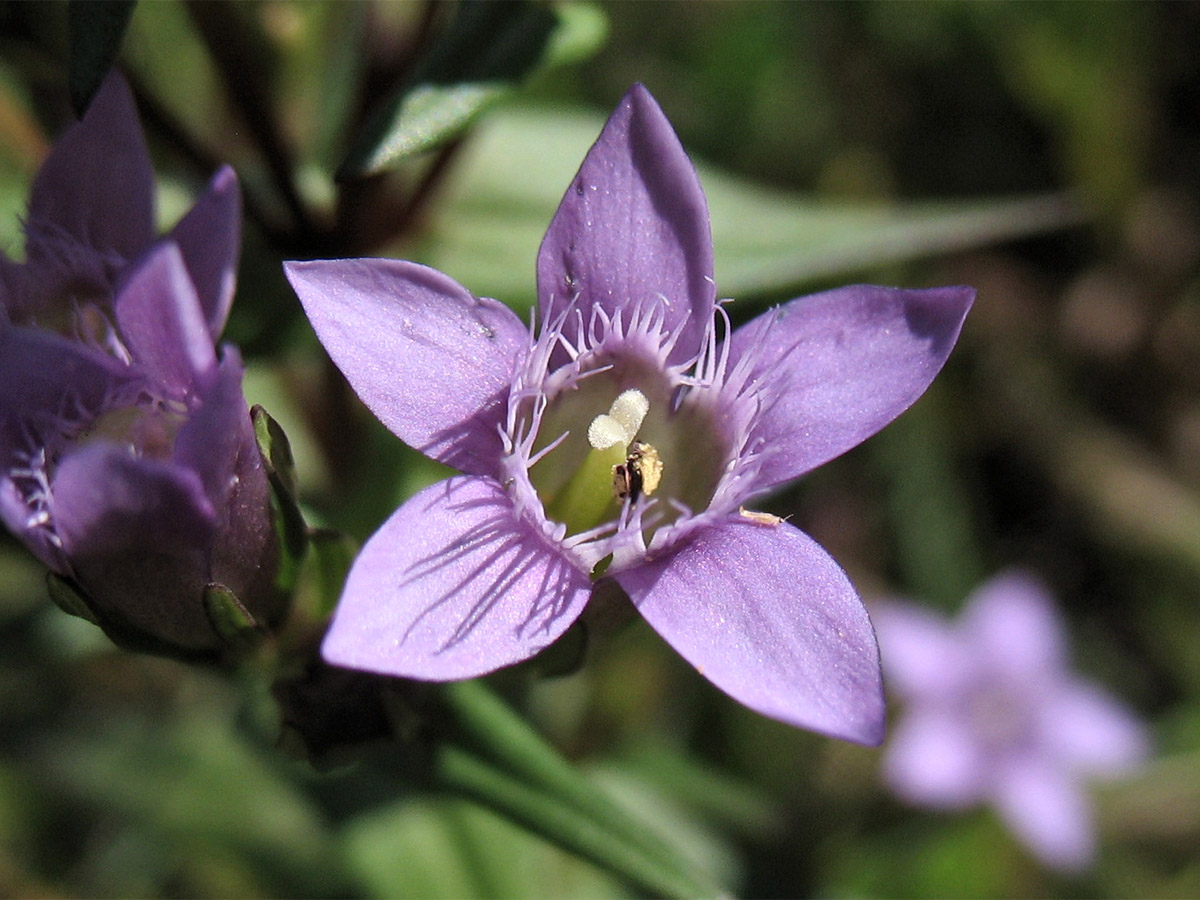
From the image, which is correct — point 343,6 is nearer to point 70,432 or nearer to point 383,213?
point 383,213

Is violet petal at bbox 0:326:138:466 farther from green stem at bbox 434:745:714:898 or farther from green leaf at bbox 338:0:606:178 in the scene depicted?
green stem at bbox 434:745:714:898

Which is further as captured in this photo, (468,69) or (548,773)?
(468,69)

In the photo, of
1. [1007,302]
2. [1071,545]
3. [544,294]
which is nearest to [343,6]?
[544,294]

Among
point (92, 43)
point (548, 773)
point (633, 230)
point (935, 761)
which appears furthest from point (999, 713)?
point (92, 43)

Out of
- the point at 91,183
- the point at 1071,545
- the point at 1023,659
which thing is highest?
the point at 91,183

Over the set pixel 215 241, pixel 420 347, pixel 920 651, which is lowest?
pixel 920 651

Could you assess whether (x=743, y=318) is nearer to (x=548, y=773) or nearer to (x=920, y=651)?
(x=548, y=773)
